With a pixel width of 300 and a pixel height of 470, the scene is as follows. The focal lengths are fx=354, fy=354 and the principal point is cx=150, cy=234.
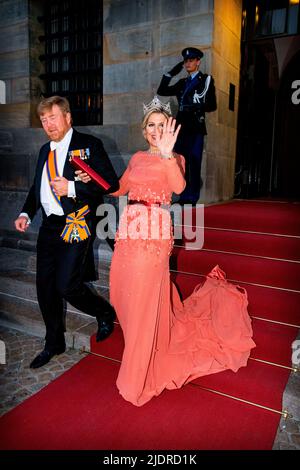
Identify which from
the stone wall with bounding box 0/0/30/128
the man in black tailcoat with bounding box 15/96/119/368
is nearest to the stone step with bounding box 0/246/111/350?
the man in black tailcoat with bounding box 15/96/119/368

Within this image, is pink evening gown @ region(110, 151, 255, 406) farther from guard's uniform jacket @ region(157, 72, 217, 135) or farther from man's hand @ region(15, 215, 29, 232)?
guard's uniform jacket @ region(157, 72, 217, 135)

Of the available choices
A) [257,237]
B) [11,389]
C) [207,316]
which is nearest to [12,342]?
[11,389]

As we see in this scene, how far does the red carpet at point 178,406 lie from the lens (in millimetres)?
2289

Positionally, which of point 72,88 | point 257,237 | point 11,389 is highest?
point 72,88

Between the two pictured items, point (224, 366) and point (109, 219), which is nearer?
point (224, 366)

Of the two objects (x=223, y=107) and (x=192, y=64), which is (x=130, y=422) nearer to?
(x=192, y=64)

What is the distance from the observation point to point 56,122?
9.11 feet

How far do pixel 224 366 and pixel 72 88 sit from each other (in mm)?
6723

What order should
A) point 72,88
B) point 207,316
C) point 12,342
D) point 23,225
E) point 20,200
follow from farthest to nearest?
point 72,88
point 20,200
point 12,342
point 207,316
point 23,225

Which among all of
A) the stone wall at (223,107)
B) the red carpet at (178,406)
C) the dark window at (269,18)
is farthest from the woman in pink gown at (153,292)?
the dark window at (269,18)

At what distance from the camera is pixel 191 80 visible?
5.25 metres

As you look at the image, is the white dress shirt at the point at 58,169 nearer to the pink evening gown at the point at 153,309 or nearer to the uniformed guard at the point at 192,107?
the pink evening gown at the point at 153,309

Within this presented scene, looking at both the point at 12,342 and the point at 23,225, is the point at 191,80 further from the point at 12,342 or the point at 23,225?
the point at 12,342

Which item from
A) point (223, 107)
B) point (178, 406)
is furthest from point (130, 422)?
Answer: point (223, 107)
